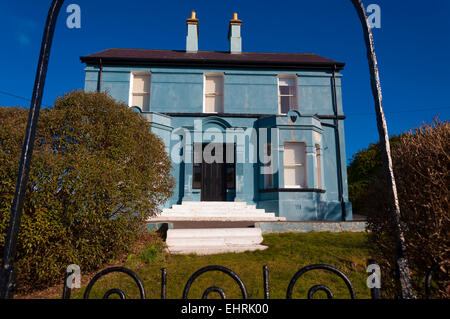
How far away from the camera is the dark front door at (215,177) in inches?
527

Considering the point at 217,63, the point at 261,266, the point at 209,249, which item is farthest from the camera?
the point at 217,63

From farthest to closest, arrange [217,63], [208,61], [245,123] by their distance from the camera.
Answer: [217,63] < [208,61] < [245,123]

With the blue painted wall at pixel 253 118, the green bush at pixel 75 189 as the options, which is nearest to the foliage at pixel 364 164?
the blue painted wall at pixel 253 118

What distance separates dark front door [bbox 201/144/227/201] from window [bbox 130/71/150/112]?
4.35 metres

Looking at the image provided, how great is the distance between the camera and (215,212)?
11734mm

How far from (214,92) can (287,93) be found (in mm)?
4042

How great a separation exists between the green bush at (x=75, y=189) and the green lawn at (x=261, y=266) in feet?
2.71

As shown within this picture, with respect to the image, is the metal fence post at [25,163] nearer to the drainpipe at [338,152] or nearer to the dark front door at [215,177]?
the dark front door at [215,177]

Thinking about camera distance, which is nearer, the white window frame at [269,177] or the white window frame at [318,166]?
the white window frame at [269,177]

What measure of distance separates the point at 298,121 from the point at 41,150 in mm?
10711

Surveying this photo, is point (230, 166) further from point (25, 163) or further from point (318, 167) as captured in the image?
point (25, 163)

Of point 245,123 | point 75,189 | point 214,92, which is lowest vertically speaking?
point 75,189

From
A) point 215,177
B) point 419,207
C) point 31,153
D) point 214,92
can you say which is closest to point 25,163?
point 31,153
